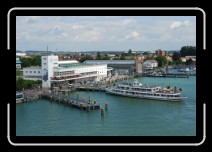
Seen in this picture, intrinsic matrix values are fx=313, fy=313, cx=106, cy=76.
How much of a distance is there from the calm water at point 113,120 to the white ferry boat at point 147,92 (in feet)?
0.65

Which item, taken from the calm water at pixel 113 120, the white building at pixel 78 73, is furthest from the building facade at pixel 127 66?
the calm water at pixel 113 120

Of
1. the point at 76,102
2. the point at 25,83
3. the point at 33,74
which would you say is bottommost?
the point at 76,102

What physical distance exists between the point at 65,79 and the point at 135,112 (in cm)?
390

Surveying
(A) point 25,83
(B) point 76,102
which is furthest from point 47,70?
(B) point 76,102

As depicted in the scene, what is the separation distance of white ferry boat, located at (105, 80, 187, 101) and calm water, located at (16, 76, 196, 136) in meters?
0.20

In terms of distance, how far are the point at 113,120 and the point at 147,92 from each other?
2.31 metres

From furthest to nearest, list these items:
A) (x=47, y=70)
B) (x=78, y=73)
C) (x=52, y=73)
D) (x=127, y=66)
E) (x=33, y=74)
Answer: (x=127, y=66), (x=78, y=73), (x=33, y=74), (x=52, y=73), (x=47, y=70)

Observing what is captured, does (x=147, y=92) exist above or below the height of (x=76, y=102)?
above

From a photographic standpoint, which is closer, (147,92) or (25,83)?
(147,92)

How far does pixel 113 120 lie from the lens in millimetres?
4379

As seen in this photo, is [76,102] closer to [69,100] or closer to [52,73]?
[69,100]

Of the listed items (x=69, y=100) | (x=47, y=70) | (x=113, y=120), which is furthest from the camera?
(x=47, y=70)

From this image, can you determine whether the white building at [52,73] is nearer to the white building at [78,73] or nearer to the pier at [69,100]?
the white building at [78,73]

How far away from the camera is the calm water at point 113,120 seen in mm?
3717
